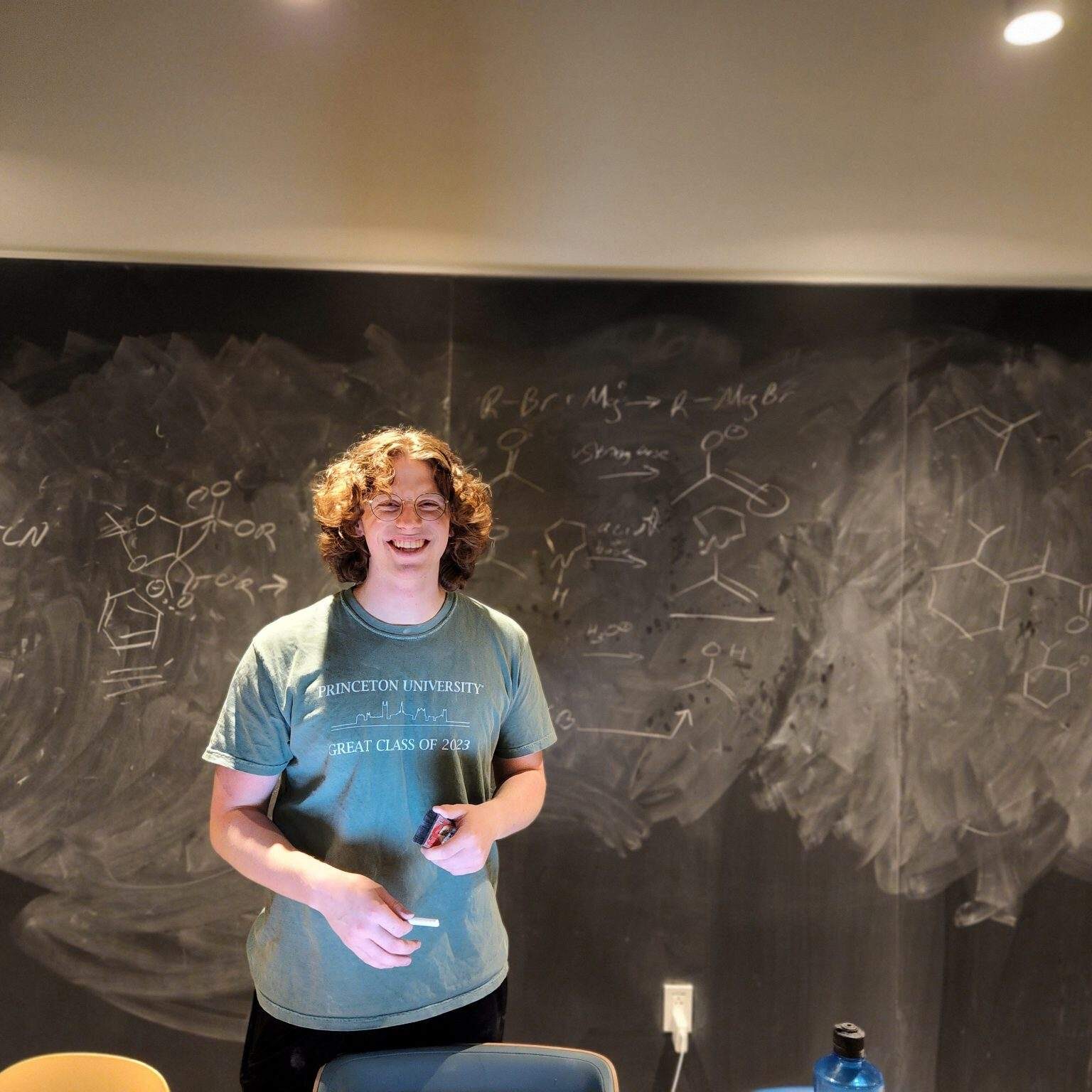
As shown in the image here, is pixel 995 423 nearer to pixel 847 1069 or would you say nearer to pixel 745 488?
pixel 745 488

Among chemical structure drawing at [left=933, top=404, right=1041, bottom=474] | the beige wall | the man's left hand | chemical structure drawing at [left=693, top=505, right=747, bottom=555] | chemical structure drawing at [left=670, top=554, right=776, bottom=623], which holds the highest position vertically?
the beige wall

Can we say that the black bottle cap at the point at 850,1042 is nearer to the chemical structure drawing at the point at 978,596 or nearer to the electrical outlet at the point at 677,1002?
the electrical outlet at the point at 677,1002

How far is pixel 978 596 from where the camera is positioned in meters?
2.08

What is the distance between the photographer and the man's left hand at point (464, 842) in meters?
1.20

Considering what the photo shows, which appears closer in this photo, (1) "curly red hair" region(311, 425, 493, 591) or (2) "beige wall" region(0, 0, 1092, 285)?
(1) "curly red hair" region(311, 425, 493, 591)

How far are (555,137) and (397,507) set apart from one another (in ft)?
3.74

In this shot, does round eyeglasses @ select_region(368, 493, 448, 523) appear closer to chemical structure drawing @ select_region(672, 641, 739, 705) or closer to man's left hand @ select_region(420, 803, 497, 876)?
man's left hand @ select_region(420, 803, 497, 876)

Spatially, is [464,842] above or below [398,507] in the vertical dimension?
below

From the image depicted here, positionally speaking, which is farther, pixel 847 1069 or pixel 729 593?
pixel 729 593

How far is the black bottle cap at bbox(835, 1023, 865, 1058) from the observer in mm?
1004

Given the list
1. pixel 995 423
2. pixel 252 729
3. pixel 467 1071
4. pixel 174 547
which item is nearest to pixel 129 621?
pixel 174 547

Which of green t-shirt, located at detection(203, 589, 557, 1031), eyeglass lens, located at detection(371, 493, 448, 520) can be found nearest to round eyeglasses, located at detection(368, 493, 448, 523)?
eyeglass lens, located at detection(371, 493, 448, 520)

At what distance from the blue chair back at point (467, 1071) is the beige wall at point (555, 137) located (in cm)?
167

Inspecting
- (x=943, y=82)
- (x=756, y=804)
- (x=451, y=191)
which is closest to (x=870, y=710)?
(x=756, y=804)
